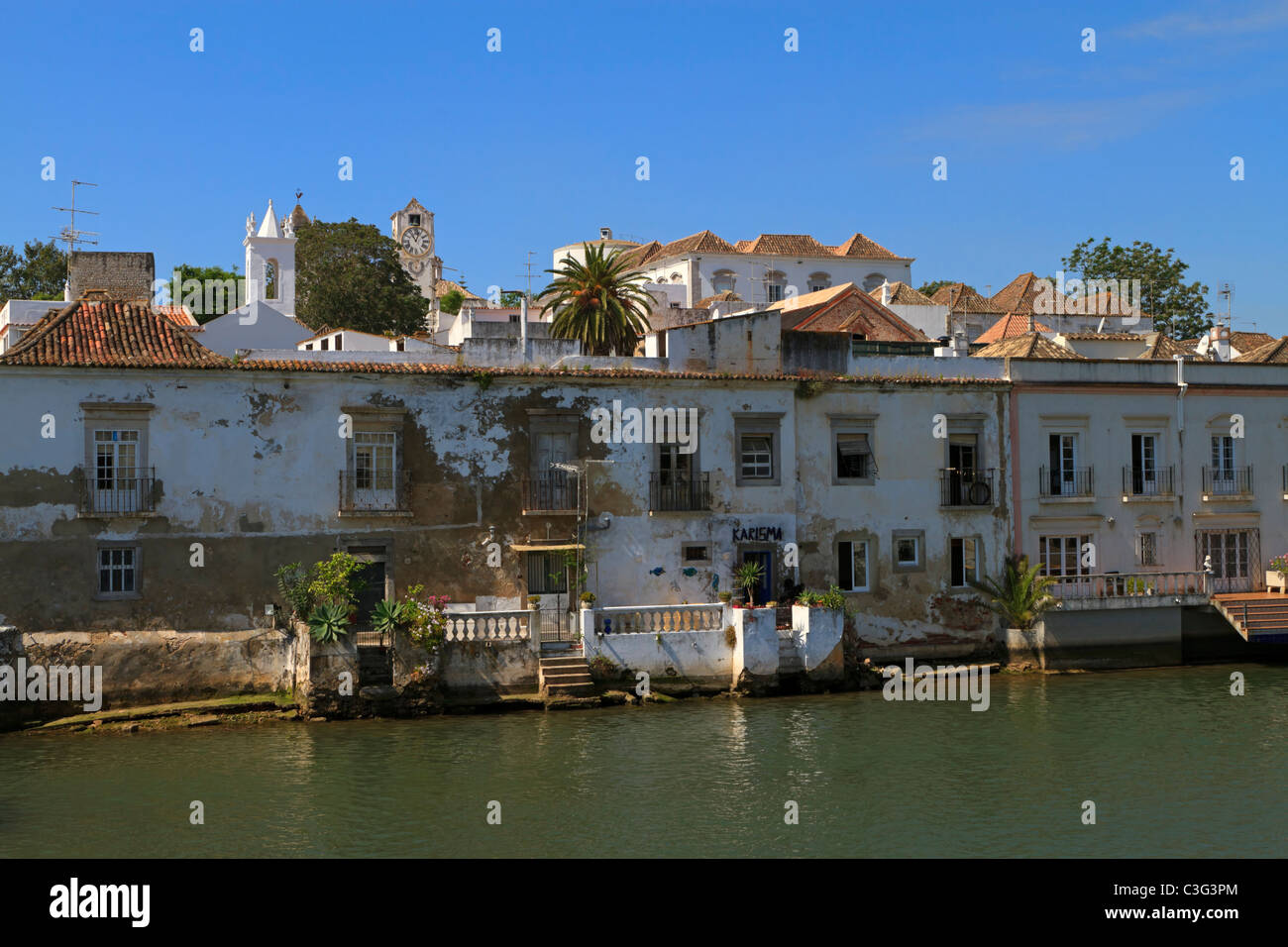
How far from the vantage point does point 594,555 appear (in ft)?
106

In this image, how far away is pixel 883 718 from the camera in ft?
92.3

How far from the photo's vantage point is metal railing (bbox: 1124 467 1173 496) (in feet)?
120

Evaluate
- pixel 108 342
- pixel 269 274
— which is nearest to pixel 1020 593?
pixel 108 342

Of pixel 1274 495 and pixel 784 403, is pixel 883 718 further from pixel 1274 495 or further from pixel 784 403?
pixel 1274 495

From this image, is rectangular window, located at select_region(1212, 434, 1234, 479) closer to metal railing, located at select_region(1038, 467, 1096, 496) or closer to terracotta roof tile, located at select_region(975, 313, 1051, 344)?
metal railing, located at select_region(1038, 467, 1096, 496)

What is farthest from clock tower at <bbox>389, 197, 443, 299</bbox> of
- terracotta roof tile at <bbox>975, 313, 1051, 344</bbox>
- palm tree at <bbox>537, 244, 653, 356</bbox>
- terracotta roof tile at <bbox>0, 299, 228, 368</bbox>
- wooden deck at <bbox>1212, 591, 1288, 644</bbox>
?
wooden deck at <bbox>1212, 591, 1288, 644</bbox>

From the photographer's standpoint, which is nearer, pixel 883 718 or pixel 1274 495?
pixel 883 718

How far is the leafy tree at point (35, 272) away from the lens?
249 ft
